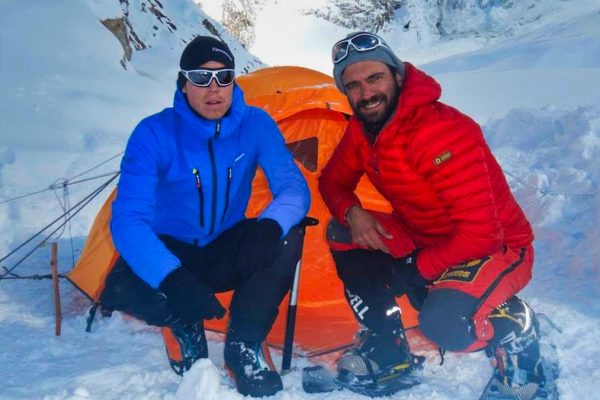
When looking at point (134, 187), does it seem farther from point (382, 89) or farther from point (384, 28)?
point (384, 28)

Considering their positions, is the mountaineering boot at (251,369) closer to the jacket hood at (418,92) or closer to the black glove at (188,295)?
the black glove at (188,295)

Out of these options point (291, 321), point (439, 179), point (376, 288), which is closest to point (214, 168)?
point (291, 321)

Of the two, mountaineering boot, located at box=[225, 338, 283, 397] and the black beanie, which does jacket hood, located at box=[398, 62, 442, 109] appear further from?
mountaineering boot, located at box=[225, 338, 283, 397]

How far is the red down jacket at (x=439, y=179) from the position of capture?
1.92 meters

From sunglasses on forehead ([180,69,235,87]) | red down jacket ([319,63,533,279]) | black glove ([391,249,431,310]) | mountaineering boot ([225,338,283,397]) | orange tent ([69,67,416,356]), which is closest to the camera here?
red down jacket ([319,63,533,279])

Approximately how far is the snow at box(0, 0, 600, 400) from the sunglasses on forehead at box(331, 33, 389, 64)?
4.10ft

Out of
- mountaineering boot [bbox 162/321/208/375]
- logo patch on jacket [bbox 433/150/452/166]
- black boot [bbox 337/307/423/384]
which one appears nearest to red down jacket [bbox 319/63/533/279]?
logo patch on jacket [bbox 433/150/452/166]

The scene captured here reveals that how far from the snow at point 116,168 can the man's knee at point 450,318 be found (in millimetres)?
273

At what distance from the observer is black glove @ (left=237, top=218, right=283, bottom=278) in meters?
2.08

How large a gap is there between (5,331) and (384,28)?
152 feet

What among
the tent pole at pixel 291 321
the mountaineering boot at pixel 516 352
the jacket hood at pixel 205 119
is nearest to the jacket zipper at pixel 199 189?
the jacket hood at pixel 205 119

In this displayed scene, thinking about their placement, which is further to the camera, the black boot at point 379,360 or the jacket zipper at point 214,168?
the jacket zipper at point 214,168

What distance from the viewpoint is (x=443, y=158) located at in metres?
1.94

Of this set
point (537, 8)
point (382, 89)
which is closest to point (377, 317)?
point (382, 89)
